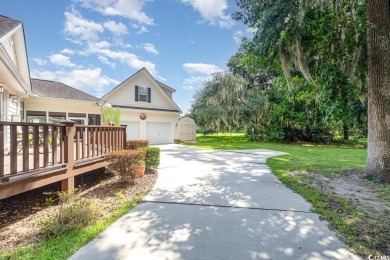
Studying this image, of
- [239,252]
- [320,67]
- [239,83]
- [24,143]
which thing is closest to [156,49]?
[239,83]

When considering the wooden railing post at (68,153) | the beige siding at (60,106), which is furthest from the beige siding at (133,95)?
the wooden railing post at (68,153)

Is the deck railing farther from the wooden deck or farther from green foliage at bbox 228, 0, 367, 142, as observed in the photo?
green foliage at bbox 228, 0, 367, 142

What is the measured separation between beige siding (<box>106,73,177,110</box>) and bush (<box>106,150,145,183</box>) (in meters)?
11.3

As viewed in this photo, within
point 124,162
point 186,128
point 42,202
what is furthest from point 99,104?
point 42,202

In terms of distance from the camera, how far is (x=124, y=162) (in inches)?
198

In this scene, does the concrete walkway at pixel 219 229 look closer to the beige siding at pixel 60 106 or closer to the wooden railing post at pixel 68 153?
the wooden railing post at pixel 68 153

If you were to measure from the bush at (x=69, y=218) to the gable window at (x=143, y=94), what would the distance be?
542 inches

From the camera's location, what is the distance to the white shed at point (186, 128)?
2122 cm

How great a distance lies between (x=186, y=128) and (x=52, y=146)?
57.5ft

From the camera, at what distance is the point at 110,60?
63.9ft

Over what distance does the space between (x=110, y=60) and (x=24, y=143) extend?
59.8 feet

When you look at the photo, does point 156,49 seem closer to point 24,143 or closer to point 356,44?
point 356,44

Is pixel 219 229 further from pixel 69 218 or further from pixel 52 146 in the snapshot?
pixel 52 146

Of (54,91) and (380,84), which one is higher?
(54,91)
